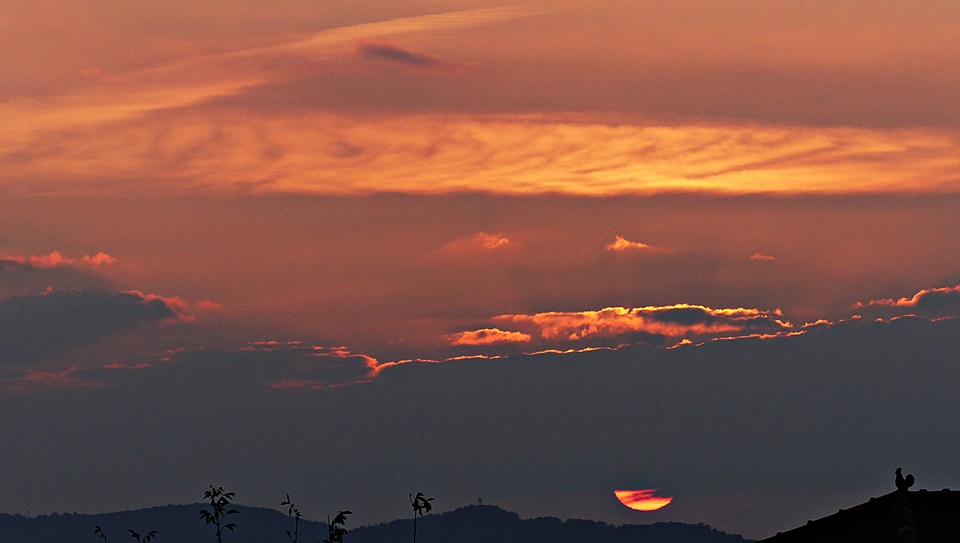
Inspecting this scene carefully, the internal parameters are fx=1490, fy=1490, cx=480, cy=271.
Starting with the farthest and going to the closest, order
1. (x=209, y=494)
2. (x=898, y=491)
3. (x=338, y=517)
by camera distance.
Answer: (x=209, y=494) < (x=338, y=517) < (x=898, y=491)

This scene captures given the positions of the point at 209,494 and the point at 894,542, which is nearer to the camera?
the point at 894,542

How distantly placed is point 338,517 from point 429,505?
6.49 metres

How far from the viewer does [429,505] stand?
106000mm

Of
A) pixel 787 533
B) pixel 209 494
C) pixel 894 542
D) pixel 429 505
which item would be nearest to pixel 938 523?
pixel 894 542

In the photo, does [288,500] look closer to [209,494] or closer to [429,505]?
[209,494]

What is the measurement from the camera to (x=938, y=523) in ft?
251

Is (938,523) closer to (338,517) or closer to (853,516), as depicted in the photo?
(853,516)

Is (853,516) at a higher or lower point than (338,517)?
lower

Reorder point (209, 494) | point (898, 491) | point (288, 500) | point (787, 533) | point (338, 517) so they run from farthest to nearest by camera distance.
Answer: point (288, 500) < point (209, 494) < point (338, 517) < point (787, 533) < point (898, 491)

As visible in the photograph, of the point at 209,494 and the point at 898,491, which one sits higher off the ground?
the point at 209,494

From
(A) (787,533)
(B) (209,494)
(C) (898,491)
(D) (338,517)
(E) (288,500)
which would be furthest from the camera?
(E) (288,500)

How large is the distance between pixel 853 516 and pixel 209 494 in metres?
54.3

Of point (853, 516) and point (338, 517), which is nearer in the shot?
point (853, 516)

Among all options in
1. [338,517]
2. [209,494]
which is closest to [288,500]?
[209,494]
